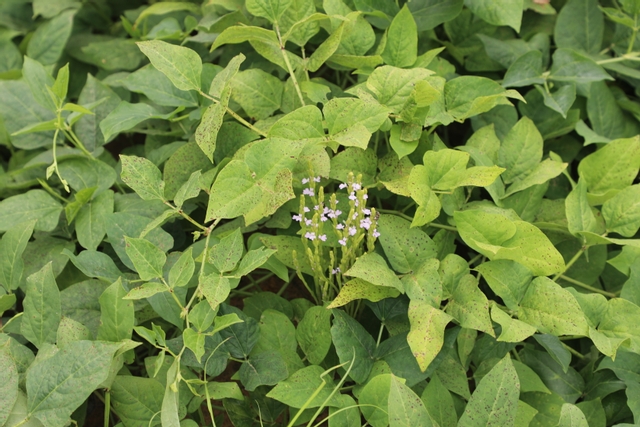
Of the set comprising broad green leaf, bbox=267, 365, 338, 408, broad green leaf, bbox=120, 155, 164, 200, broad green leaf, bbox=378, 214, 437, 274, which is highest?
broad green leaf, bbox=120, 155, 164, 200

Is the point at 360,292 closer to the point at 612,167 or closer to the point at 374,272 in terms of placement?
the point at 374,272

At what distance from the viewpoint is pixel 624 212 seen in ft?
3.38

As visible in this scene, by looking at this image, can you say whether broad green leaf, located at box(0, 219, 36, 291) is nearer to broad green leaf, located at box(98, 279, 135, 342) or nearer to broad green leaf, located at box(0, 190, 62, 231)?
broad green leaf, located at box(0, 190, 62, 231)

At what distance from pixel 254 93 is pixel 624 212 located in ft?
2.23

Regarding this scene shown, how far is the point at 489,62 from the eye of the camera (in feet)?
A: 4.28

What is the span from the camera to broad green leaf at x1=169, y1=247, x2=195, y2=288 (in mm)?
899

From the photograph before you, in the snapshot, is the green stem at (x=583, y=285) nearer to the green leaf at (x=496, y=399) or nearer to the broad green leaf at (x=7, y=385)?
the green leaf at (x=496, y=399)

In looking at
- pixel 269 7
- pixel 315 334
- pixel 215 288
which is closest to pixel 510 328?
pixel 315 334

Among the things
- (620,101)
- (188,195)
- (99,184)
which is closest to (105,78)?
(99,184)

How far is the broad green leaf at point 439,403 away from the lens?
0.91 m

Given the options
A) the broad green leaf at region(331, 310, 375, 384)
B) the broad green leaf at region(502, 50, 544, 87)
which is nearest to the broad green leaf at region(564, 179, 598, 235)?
the broad green leaf at region(502, 50, 544, 87)

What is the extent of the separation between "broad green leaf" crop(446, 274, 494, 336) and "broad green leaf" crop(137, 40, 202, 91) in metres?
0.54

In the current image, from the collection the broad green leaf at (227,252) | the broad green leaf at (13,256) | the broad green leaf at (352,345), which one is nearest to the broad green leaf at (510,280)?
the broad green leaf at (352,345)

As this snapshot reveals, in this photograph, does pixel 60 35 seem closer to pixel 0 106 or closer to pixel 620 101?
pixel 0 106
